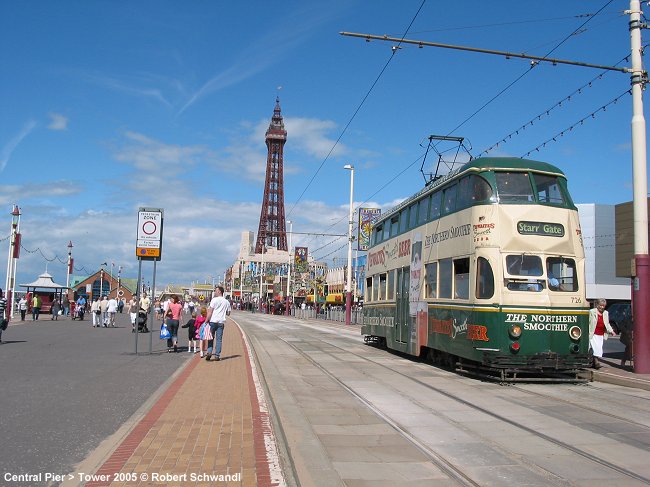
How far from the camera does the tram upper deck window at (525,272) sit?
38.6 feet

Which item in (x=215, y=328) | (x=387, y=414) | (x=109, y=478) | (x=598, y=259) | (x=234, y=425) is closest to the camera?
(x=109, y=478)

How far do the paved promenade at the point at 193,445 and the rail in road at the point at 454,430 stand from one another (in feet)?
1.01

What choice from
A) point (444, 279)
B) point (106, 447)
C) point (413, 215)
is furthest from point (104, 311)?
point (106, 447)

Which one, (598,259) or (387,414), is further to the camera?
(598,259)

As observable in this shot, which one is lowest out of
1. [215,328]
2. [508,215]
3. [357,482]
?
[357,482]

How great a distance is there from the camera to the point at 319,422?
7988 mm

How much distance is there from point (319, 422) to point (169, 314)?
33.4 ft

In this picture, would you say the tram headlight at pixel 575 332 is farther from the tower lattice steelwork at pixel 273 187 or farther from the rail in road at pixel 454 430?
the tower lattice steelwork at pixel 273 187

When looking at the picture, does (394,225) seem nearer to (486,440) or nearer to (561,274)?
(561,274)

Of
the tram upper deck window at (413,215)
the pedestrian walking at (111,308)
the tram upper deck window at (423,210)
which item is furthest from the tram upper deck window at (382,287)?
the pedestrian walking at (111,308)

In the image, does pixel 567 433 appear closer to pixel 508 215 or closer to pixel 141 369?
pixel 508 215

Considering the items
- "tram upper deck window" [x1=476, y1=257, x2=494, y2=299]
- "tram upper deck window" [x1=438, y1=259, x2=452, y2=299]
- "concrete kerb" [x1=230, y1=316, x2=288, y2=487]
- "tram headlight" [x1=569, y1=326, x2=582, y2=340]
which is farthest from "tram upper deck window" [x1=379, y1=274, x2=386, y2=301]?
"concrete kerb" [x1=230, y1=316, x2=288, y2=487]

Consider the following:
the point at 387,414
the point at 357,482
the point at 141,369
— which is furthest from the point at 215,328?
the point at 357,482

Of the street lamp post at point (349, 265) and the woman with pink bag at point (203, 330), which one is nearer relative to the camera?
the woman with pink bag at point (203, 330)
